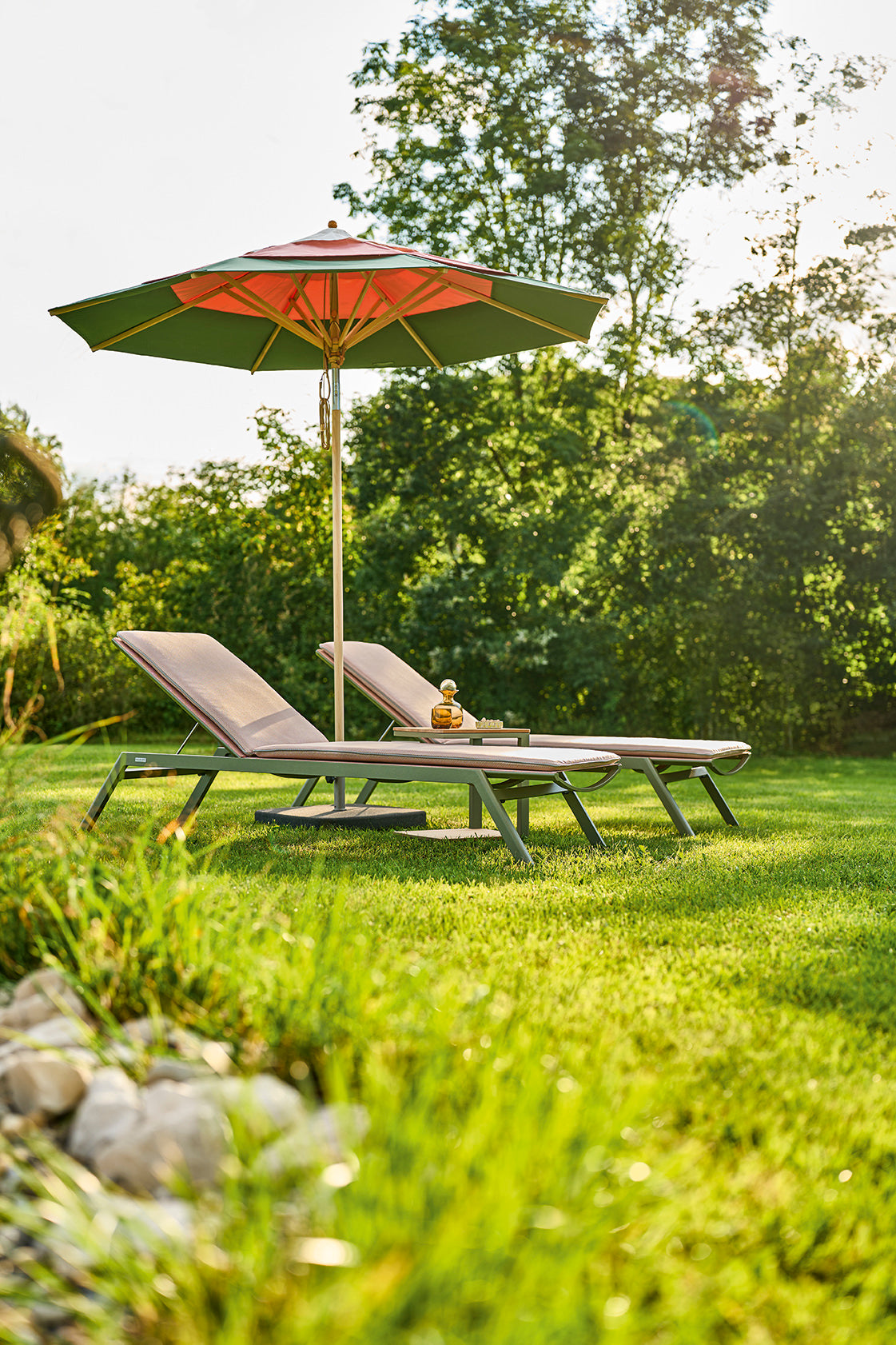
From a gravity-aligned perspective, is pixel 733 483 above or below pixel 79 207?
below

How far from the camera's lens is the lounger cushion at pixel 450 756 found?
4699mm

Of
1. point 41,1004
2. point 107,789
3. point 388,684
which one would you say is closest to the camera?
point 41,1004

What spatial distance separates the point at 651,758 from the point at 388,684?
1.56 meters

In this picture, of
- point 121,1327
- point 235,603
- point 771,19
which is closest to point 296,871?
point 121,1327

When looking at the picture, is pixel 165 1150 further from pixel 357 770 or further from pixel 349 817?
pixel 349 817

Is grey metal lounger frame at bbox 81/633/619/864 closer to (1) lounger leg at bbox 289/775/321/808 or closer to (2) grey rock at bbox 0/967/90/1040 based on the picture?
(1) lounger leg at bbox 289/775/321/808

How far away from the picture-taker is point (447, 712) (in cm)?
589

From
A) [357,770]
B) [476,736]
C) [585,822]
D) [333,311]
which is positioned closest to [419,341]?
[333,311]

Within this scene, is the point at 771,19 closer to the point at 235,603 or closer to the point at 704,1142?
the point at 235,603

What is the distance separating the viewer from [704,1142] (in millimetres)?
1933

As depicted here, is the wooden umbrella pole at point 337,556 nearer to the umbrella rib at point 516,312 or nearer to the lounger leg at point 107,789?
the umbrella rib at point 516,312

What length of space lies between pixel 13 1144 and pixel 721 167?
16.2 meters

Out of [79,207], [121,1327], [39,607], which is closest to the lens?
[121,1327]

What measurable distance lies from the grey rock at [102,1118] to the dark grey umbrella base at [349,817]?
4.03 m
